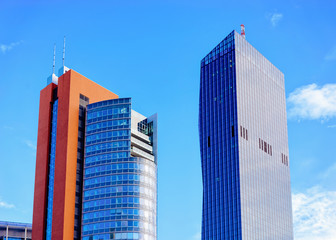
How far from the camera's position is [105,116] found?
179 m

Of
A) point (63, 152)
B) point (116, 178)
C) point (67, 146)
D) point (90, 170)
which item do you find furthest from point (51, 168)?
point (116, 178)

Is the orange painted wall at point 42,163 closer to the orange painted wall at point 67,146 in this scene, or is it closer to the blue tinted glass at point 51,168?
the blue tinted glass at point 51,168

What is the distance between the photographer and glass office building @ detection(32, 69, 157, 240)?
169625mm

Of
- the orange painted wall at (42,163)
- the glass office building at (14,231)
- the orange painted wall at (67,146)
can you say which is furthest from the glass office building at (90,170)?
the glass office building at (14,231)

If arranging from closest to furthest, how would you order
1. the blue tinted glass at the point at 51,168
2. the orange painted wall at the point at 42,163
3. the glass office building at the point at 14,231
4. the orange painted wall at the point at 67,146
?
the orange painted wall at the point at 67,146 → the blue tinted glass at the point at 51,168 → the orange painted wall at the point at 42,163 → the glass office building at the point at 14,231

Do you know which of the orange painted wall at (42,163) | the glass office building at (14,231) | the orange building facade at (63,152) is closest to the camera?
the orange building facade at (63,152)

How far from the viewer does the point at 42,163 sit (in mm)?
180375

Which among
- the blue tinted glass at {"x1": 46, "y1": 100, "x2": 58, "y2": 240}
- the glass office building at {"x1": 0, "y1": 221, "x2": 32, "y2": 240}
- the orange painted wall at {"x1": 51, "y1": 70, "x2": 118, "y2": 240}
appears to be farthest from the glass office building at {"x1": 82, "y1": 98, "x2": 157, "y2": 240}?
the glass office building at {"x1": 0, "y1": 221, "x2": 32, "y2": 240}

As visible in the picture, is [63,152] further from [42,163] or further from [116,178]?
[116,178]

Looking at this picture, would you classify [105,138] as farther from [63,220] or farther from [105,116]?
[63,220]

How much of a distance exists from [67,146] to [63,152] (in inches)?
73.8

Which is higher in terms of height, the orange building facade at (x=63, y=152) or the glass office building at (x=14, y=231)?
the orange building facade at (x=63, y=152)

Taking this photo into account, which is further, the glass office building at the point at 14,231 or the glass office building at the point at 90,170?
the glass office building at the point at 14,231

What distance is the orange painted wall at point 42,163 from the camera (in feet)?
573
